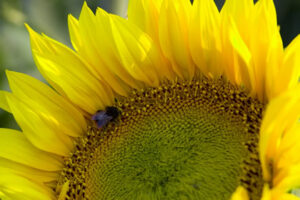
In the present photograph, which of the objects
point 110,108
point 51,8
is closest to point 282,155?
point 110,108

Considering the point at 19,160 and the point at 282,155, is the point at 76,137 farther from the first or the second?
the point at 282,155

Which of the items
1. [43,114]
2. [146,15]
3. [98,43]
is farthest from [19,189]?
[146,15]

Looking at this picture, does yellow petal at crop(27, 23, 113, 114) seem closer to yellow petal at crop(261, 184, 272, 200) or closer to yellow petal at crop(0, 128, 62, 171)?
yellow petal at crop(0, 128, 62, 171)

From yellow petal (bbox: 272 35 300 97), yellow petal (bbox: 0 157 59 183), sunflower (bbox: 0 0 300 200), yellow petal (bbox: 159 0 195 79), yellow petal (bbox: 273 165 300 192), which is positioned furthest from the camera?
yellow petal (bbox: 0 157 59 183)

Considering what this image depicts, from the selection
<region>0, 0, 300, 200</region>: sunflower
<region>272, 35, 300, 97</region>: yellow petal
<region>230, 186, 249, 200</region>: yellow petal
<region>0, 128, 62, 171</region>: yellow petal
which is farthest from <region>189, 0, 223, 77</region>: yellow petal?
<region>0, 128, 62, 171</region>: yellow petal

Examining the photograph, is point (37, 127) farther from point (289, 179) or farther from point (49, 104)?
point (289, 179)
